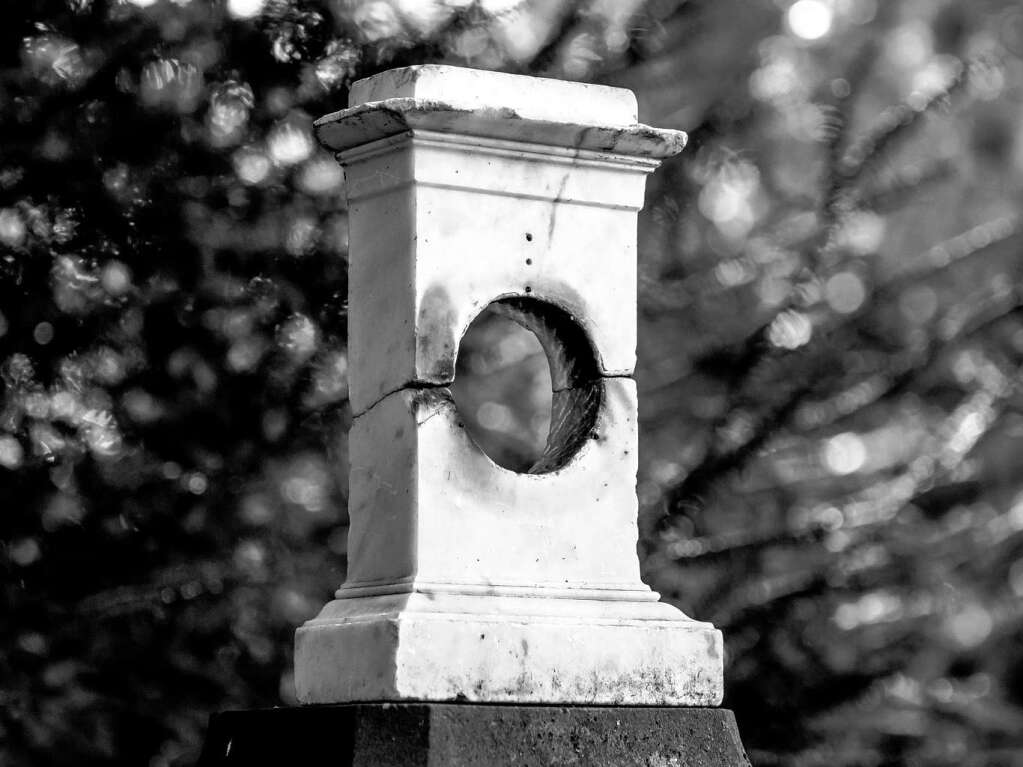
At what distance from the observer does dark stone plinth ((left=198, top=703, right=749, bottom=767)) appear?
3303 mm

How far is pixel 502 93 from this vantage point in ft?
12.1

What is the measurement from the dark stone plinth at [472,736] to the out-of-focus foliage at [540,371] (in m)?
1.57

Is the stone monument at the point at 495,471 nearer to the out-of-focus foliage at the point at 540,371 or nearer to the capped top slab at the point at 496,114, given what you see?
the capped top slab at the point at 496,114

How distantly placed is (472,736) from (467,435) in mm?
688

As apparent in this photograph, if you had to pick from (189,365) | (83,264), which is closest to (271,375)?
(189,365)

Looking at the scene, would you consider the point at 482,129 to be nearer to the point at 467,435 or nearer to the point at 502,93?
the point at 502,93

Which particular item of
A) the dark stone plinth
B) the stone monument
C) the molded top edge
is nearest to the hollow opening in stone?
the stone monument

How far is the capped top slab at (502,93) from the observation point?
3.64 metres

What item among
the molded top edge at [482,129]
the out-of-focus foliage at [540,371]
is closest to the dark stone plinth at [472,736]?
the molded top edge at [482,129]

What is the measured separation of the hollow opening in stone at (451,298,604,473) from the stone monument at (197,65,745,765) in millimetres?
13

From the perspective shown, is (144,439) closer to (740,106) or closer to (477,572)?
(477,572)

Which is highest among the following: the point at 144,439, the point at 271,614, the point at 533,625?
the point at 144,439

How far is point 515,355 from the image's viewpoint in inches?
250

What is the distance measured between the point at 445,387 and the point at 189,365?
74.4 inches
